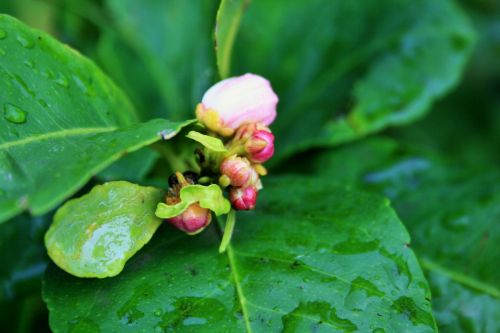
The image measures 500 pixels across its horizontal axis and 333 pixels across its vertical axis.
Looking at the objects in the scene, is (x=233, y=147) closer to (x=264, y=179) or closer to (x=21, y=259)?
(x=264, y=179)

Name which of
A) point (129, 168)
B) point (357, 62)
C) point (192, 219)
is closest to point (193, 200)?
point (192, 219)

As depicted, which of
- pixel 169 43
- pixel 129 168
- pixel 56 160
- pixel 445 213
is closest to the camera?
pixel 56 160

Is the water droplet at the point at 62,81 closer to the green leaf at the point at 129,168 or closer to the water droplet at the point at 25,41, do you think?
the water droplet at the point at 25,41

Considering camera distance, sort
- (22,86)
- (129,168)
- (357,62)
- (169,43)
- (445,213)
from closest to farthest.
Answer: (22,86), (129,168), (445,213), (357,62), (169,43)

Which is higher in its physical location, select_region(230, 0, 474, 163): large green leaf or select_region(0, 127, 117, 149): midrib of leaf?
select_region(0, 127, 117, 149): midrib of leaf

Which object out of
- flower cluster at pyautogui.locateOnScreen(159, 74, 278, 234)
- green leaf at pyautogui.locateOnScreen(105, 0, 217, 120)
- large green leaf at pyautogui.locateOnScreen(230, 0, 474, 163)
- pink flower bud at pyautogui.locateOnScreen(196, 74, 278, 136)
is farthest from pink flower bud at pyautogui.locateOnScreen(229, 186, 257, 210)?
green leaf at pyautogui.locateOnScreen(105, 0, 217, 120)

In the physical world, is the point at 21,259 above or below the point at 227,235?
below

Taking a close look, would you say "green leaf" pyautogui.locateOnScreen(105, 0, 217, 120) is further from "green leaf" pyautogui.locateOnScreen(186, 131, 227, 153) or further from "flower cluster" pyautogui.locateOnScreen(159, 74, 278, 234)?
"green leaf" pyautogui.locateOnScreen(186, 131, 227, 153)
